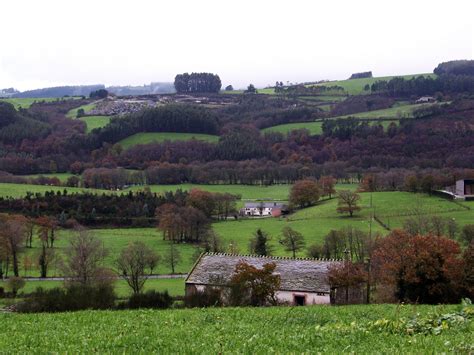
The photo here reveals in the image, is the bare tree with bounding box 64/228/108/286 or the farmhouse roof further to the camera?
the farmhouse roof

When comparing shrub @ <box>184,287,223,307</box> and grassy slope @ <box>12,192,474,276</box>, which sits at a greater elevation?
shrub @ <box>184,287,223,307</box>

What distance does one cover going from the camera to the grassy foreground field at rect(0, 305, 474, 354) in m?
12.0

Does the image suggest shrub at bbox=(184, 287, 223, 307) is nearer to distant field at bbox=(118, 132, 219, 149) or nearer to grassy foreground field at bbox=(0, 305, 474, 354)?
grassy foreground field at bbox=(0, 305, 474, 354)

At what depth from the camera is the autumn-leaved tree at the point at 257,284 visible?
36469 millimetres

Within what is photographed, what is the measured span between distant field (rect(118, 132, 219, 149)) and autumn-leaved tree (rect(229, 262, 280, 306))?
137m

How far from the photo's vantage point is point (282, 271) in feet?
144

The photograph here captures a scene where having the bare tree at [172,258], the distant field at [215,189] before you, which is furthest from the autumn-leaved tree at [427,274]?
the distant field at [215,189]

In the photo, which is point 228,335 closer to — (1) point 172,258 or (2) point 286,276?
(2) point 286,276

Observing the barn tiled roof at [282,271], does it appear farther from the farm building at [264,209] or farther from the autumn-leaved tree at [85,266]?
the farm building at [264,209]

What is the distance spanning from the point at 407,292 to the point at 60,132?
165m

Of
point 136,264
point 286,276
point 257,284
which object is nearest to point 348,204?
point 136,264

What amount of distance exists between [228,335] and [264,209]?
9125 centimetres

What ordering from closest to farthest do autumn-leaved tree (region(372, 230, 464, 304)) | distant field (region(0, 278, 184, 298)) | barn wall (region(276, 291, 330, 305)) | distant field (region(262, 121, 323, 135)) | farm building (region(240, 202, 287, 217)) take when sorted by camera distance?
autumn-leaved tree (region(372, 230, 464, 304))
barn wall (region(276, 291, 330, 305))
distant field (region(0, 278, 184, 298))
farm building (region(240, 202, 287, 217))
distant field (region(262, 121, 323, 135))

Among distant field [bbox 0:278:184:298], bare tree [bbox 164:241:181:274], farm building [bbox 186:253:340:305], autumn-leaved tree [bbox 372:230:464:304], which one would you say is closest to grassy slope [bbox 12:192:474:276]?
bare tree [bbox 164:241:181:274]
